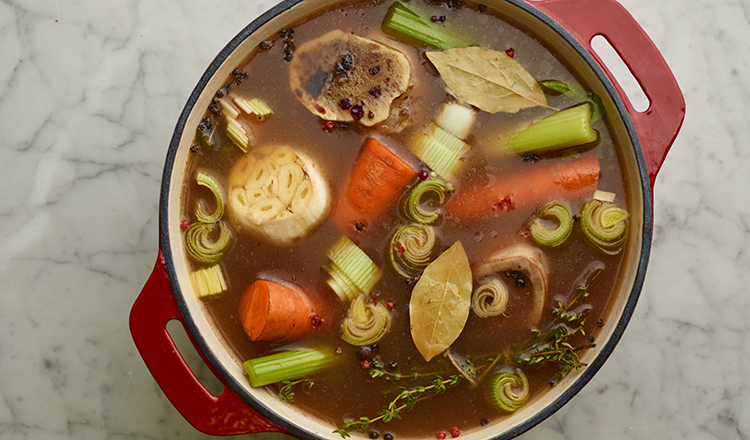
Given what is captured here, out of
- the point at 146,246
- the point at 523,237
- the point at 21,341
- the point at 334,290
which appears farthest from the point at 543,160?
the point at 21,341

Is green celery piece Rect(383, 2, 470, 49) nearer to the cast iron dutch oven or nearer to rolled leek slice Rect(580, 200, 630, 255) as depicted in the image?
the cast iron dutch oven

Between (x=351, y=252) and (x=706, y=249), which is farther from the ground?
(x=706, y=249)

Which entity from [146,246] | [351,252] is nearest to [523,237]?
[351,252]

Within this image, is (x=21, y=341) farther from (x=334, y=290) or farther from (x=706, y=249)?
(x=706, y=249)

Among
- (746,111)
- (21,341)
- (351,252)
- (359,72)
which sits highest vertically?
(746,111)

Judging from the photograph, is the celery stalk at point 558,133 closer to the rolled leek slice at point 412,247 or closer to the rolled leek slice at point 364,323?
the rolled leek slice at point 412,247

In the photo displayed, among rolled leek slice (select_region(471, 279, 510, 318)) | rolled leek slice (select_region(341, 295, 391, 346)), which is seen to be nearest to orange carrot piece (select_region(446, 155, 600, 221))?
rolled leek slice (select_region(471, 279, 510, 318))

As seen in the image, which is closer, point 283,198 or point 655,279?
point 283,198
